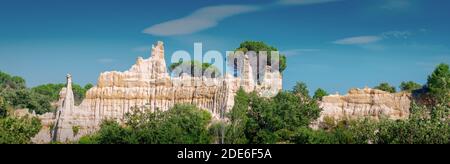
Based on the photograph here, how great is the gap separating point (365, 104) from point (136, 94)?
2138cm

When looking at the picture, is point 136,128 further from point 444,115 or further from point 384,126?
point 444,115

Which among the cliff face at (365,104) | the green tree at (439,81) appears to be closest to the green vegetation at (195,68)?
the cliff face at (365,104)

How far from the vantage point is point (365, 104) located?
203 ft

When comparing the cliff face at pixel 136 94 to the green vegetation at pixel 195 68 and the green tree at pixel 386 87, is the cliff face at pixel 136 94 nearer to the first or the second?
the green vegetation at pixel 195 68

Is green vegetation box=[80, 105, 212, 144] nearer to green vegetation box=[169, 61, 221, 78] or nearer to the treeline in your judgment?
the treeline

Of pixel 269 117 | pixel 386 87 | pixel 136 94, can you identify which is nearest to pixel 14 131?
pixel 269 117

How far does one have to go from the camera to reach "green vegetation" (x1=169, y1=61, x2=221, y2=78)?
74.3m

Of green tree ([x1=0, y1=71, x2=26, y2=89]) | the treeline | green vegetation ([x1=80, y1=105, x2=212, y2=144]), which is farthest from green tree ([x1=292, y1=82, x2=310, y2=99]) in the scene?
green tree ([x1=0, y1=71, x2=26, y2=89])

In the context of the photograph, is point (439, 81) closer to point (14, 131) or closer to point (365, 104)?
point (365, 104)

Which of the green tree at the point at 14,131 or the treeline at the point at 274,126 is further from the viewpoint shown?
the green tree at the point at 14,131

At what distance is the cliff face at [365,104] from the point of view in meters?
59.8

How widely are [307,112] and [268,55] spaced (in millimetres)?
21374

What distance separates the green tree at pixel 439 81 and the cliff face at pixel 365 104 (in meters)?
2.35
